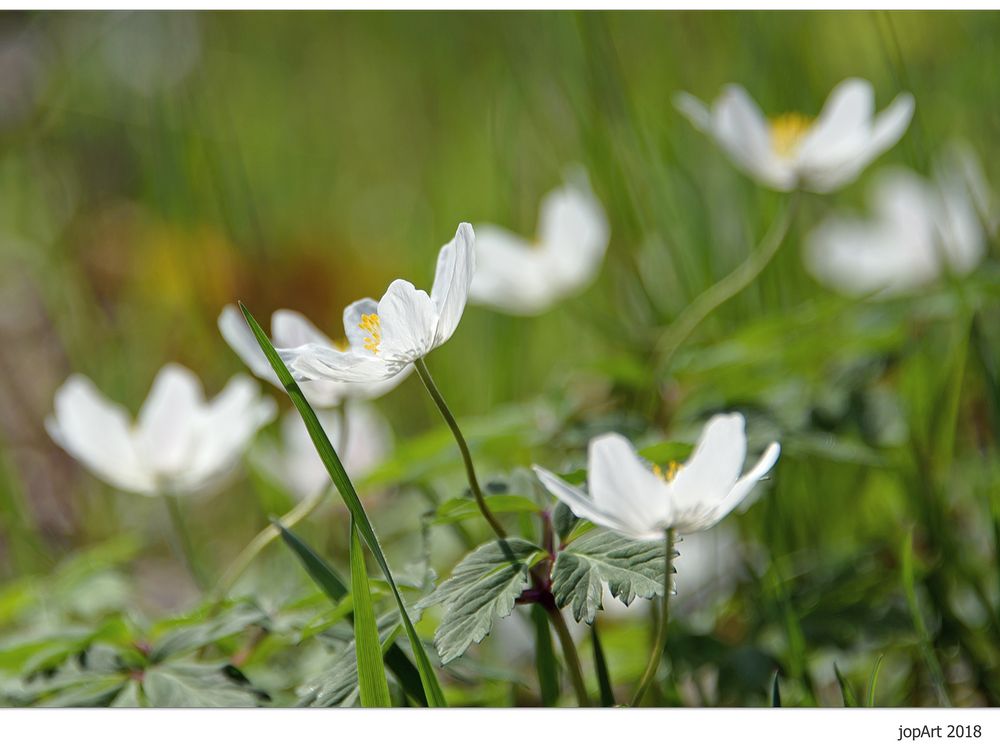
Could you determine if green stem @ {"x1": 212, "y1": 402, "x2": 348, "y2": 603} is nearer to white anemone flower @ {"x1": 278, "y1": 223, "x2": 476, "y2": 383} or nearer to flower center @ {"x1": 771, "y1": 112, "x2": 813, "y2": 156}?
white anemone flower @ {"x1": 278, "y1": 223, "x2": 476, "y2": 383}

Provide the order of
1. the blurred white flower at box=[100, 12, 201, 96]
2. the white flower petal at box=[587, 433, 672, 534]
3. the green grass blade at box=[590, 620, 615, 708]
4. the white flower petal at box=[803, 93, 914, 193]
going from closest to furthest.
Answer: the white flower petal at box=[587, 433, 672, 534] < the green grass blade at box=[590, 620, 615, 708] < the white flower petal at box=[803, 93, 914, 193] < the blurred white flower at box=[100, 12, 201, 96]

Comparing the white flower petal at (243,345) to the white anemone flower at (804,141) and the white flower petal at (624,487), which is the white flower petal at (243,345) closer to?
the white flower petal at (624,487)

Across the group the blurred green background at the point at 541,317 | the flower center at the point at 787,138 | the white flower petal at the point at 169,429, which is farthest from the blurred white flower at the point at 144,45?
the flower center at the point at 787,138

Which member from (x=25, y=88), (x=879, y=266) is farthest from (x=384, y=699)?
(x=25, y=88)

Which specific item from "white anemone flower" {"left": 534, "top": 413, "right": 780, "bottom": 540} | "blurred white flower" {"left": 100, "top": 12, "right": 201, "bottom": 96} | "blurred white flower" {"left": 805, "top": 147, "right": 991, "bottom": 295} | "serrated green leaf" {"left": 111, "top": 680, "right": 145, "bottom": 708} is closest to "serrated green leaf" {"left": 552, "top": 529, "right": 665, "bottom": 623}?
"white anemone flower" {"left": 534, "top": 413, "right": 780, "bottom": 540}

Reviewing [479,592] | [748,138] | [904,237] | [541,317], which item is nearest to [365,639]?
[479,592]

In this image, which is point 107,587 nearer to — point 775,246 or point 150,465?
point 150,465
